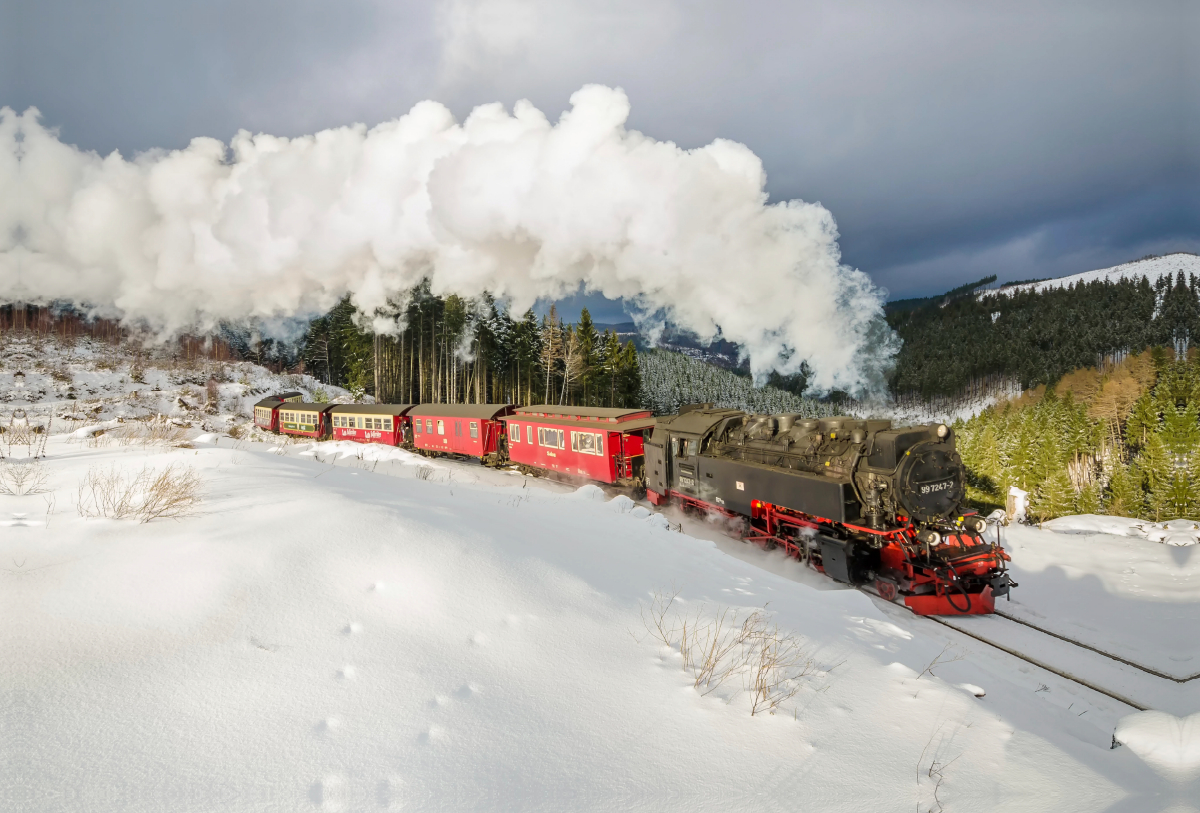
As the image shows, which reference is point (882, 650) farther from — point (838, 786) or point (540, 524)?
point (540, 524)

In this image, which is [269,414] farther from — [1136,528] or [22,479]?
[1136,528]

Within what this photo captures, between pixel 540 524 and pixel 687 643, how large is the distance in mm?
3028

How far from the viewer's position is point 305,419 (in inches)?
1128

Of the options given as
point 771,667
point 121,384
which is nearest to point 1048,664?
point 771,667

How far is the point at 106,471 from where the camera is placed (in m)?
5.90

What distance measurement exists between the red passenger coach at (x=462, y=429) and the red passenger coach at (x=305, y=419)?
6772 millimetres

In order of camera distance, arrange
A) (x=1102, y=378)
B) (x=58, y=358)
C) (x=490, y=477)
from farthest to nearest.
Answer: (x=1102, y=378) → (x=58, y=358) → (x=490, y=477)

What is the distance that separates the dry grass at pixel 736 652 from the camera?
343 centimetres

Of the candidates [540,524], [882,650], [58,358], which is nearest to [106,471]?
[540,524]

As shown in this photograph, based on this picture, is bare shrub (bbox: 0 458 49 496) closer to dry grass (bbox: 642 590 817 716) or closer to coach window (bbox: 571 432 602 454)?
dry grass (bbox: 642 590 817 716)

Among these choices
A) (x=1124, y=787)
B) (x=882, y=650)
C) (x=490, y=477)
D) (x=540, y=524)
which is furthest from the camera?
(x=490, y=477)

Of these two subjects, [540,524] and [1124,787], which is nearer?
[1124,787]

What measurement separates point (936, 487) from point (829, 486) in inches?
70.4

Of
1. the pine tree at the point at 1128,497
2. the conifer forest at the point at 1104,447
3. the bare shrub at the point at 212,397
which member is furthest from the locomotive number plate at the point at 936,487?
the bare shrub at the point at 212,397
